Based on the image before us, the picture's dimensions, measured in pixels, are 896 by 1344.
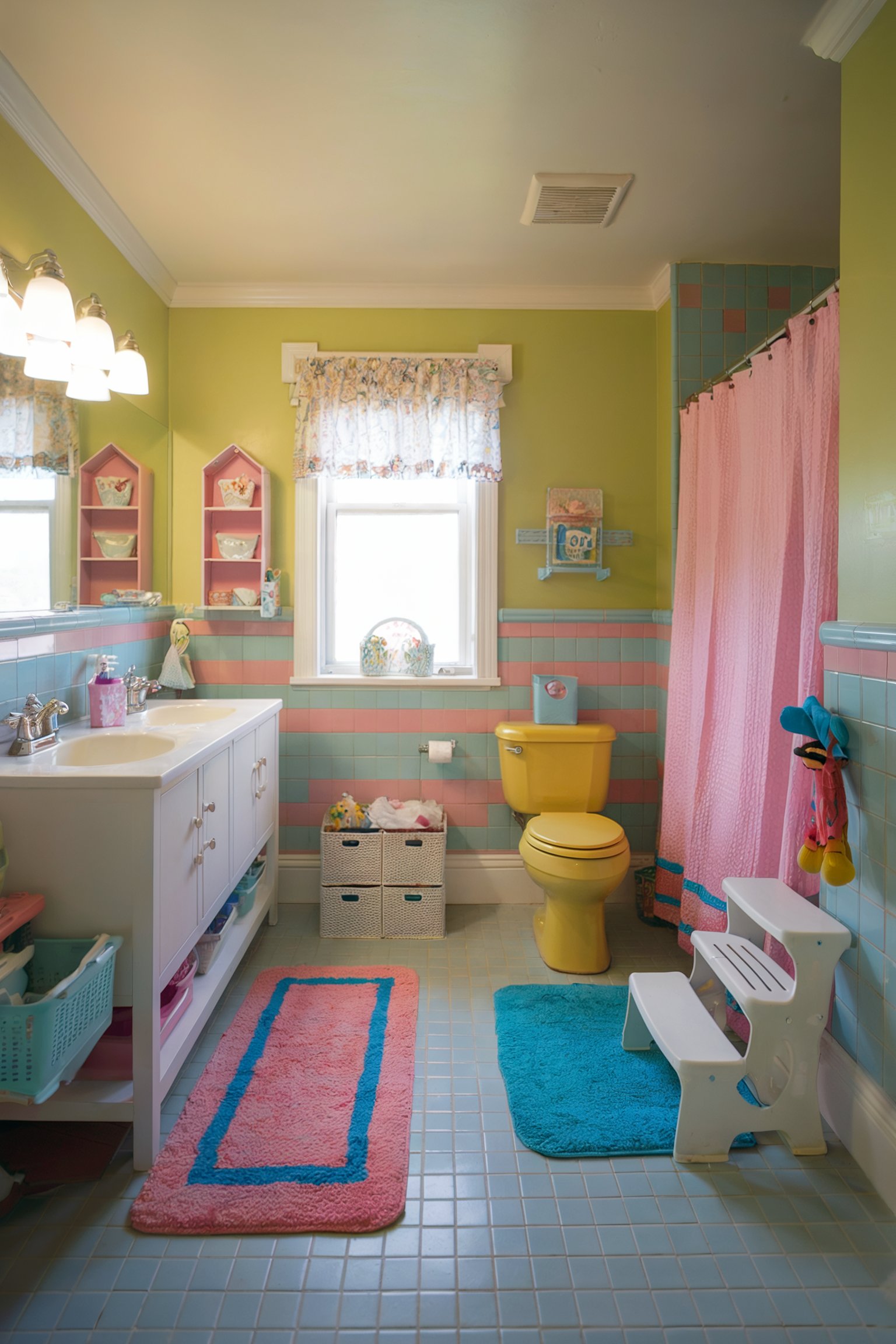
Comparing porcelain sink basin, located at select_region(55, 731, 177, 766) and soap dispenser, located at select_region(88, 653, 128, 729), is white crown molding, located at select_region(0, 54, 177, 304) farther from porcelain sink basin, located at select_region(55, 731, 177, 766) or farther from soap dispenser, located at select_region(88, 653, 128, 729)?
porcelain sink basin, located at select_region(55, 731, 177, 766)

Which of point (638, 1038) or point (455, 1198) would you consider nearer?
point (455, 1198)

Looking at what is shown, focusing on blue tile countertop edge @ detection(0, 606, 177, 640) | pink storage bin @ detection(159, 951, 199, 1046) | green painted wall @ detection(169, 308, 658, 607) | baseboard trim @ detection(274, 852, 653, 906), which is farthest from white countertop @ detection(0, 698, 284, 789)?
green painted wall @ detection(169, 308, 658, 607)

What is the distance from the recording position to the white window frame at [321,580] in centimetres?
319

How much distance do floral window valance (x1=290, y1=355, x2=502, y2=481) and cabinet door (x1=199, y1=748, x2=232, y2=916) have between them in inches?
58.6

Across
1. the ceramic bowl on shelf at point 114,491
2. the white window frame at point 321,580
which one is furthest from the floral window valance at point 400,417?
the ceramic bowl on shelf at point 114,491

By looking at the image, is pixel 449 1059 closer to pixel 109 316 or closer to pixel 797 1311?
pixel 797 1311

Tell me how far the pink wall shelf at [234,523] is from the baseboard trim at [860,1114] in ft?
8.44

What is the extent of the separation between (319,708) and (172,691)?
25.1 inches

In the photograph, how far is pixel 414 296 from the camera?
317 cm

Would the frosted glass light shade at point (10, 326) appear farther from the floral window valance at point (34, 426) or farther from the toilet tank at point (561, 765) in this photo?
the toilet tank at point (561, 765)

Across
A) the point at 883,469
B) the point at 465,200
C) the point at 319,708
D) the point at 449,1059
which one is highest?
the point at 465,200

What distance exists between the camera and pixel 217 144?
7.27 feet

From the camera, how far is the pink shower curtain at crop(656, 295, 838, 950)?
1.94 meters

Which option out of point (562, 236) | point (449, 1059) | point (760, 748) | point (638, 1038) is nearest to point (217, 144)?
point (562, 236)
